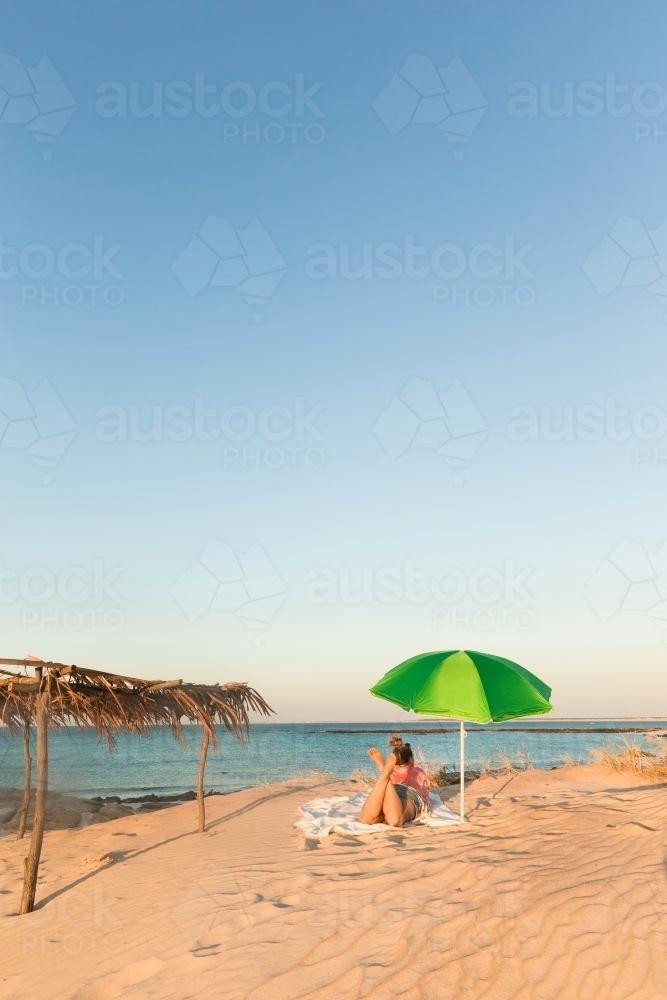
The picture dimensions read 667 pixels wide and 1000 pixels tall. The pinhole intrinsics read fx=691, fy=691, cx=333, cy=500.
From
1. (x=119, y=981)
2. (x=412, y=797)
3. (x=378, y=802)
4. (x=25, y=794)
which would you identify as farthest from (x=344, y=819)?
(x=25, y=794)

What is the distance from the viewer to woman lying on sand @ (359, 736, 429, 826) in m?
8.36

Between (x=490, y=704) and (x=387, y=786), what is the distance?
1701 mm

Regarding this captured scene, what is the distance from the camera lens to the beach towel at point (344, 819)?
8141mm

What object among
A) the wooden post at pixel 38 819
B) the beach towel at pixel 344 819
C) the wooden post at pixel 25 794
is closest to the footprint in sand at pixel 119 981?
the wooden post at pixel 38 819

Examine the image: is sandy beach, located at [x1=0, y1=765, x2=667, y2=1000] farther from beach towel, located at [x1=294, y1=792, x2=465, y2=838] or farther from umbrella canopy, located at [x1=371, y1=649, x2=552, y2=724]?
umbrella canopy, located at [x1=371, y1=649, x2=552, y2=724]

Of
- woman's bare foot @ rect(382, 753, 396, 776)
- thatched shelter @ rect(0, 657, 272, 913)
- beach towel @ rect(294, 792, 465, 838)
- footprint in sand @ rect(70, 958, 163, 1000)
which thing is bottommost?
footprint in sand @ rect(70, 958, 163, 1000)

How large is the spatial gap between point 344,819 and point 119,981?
4.29m

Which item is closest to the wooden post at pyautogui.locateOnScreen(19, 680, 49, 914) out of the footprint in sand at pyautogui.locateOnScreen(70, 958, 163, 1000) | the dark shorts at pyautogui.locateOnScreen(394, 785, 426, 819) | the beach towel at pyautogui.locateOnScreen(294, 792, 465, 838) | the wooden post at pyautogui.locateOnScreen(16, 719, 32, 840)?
the footprint in sand at pyautogui.locateOnScreen(70, 958, 163, 1000)

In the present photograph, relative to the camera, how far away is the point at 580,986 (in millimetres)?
4082

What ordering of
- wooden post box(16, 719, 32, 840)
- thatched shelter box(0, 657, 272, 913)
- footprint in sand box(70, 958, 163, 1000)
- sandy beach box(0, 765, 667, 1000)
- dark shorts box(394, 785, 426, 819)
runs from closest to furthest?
1. sandy beach box(0, 765, 667, 1000)
2. footprint in sand box(70, 958, 163, 1000)
3. thatched shelter box(0, 657, 272, 913)
4. dark shorts box(394, 785, 426, 819)
5. wooden post box(16, 719, 32, 840)

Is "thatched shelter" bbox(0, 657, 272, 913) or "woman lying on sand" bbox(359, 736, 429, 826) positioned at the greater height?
"thatched shelter" bbox(0, 657, 272, 913)

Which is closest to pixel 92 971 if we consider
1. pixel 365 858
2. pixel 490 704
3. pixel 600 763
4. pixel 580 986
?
pixel 365 858

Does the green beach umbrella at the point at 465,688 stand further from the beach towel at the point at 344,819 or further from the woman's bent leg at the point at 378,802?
the woman's bent leg at the point at 378,802

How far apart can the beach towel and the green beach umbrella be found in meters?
0.39
